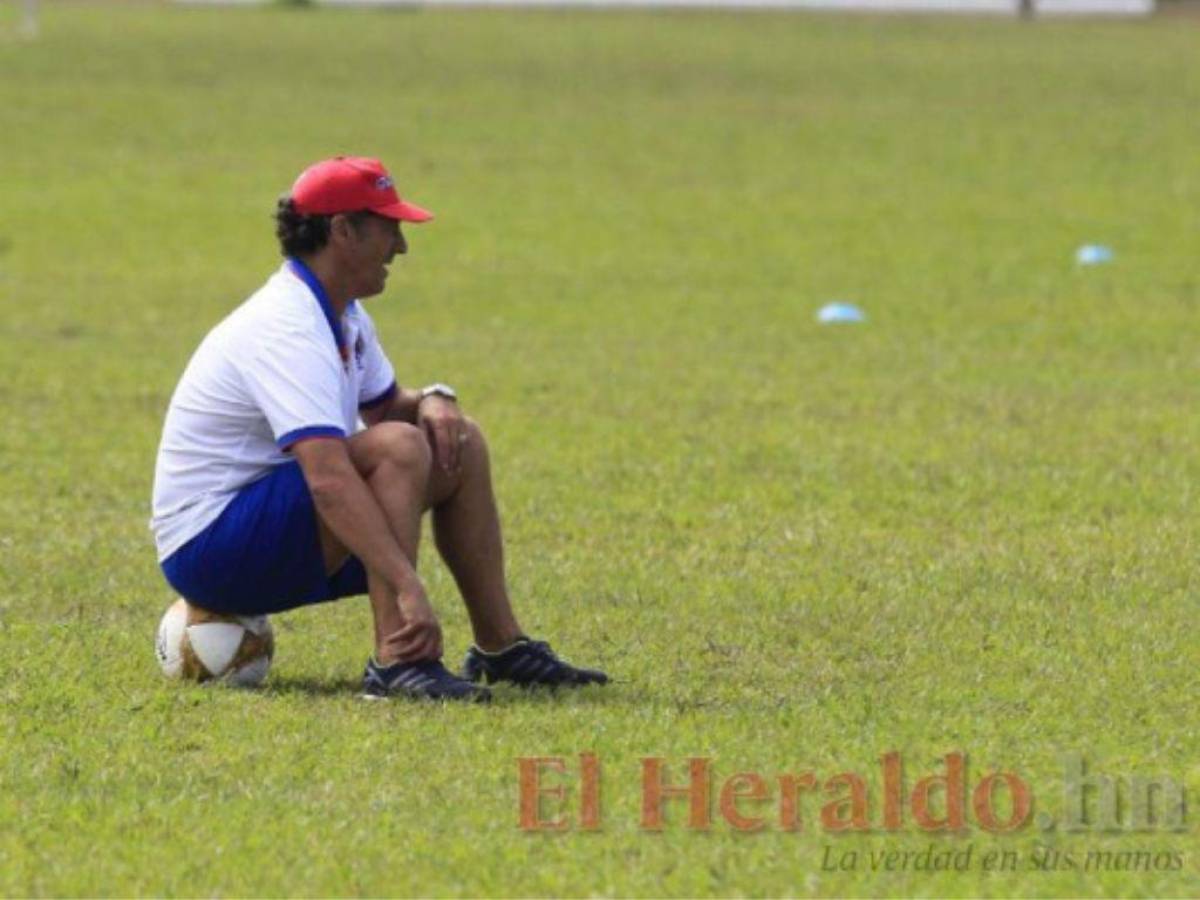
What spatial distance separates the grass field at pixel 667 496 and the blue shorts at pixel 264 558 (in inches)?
11.0

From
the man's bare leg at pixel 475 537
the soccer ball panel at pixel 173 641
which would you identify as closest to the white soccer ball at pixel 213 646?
the soccer ball panel at pixel 173 641

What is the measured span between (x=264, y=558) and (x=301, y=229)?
0.89 m

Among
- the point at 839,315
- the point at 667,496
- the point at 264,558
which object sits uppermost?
the point at 839,315

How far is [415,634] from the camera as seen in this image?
24.4ft

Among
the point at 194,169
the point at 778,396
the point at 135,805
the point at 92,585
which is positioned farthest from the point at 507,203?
the point at 135,805

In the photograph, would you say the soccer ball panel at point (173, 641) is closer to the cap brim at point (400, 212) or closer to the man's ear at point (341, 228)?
the man's ear at point (341, 228)

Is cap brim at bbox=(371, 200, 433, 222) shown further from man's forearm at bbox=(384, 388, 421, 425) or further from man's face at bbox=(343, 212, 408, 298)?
man's forearm at bbox=(384, 388, 421, 425)

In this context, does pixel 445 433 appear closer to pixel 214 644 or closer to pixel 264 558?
Answer: pixel 264 558

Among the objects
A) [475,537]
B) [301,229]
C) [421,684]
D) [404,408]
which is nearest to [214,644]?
[421,684]

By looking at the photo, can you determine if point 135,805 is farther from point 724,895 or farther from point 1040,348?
point 1040,348

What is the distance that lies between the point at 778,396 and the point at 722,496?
2.95 m

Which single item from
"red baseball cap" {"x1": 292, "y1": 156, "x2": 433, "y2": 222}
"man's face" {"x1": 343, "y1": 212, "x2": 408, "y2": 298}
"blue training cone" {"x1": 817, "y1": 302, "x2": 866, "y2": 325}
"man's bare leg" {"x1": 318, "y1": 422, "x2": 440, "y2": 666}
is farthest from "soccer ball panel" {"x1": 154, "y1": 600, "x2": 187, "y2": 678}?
"blue training cone" {"x1": 817, "y1": 302, "x2": 866, "y2": 325}

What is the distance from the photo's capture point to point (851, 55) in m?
50.1

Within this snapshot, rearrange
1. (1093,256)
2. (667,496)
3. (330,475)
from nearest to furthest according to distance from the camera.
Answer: (330,475), (667,496), (1093,256)
